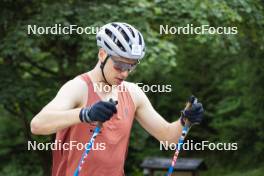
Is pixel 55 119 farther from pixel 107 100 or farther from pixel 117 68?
pixel 117 68

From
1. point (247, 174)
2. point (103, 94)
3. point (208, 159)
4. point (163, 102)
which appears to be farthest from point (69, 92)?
point (208, 159)

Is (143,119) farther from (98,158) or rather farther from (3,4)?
(3,4)

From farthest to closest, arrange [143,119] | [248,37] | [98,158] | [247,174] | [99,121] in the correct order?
1. [247,174]
2. [248,37]
3. [143,119]
4. [98,158]
5. [99,121]

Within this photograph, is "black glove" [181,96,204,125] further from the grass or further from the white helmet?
the grass

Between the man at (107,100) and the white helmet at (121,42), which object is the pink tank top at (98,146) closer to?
the man at (107,100)

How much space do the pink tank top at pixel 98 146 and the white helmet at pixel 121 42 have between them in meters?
0.21

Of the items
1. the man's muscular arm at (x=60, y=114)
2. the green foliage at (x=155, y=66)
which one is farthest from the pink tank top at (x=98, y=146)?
the green foliage at (x=155, y=66)

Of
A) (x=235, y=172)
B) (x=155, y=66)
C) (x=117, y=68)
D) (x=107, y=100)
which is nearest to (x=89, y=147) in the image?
(x=107, y=100)

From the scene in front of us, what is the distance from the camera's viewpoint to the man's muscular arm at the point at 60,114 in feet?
10.6

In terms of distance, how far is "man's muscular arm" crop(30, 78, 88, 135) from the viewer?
3.24 metres

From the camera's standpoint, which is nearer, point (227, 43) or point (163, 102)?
point (227, 43)

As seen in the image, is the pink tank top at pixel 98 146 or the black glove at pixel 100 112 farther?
the pink tank top at pixel 98 146

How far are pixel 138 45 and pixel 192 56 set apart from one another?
1116cm

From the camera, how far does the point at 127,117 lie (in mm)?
3566
